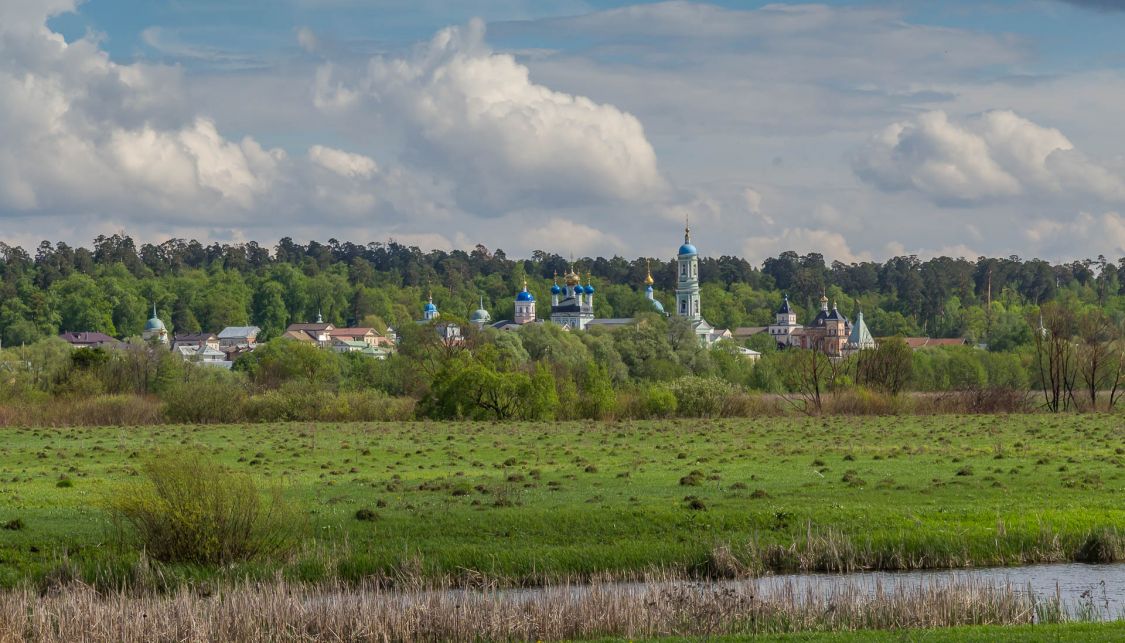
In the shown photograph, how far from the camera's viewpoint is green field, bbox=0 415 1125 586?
25953 mm

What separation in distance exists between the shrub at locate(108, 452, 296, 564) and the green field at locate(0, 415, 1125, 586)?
23.7 inches

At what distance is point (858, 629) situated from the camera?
20.4m

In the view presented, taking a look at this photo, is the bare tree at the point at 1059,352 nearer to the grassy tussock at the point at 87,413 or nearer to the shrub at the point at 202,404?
the shrub at the point at 202,404

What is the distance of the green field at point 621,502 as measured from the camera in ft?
85.1

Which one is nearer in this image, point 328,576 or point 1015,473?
point 328,576

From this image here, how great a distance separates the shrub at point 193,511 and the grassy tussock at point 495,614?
8.26 feet

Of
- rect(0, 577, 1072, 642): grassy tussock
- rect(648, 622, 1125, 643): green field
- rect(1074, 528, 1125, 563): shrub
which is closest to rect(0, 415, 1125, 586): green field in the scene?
rect(1074, 528, 1125, 563): shrub

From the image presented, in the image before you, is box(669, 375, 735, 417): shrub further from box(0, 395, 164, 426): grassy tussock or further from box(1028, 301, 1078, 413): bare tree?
box(0, 395, 164, 426): grassy tussock

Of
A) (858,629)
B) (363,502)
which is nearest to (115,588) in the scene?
(363,502)

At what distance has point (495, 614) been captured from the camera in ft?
66.2

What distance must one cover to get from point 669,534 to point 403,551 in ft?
18.0

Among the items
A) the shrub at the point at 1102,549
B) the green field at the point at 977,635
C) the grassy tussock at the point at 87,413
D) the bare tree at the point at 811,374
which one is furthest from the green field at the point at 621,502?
the bare tree at the point at 811,374

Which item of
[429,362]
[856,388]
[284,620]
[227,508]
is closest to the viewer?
[284,620]

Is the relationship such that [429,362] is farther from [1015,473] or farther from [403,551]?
[403,551]
